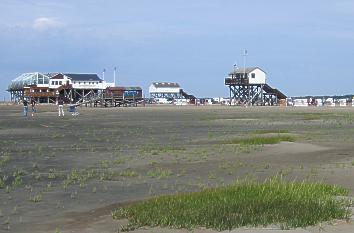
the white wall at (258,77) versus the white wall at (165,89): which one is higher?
the white wall at (258,77)

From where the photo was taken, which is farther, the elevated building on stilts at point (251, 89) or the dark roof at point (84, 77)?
the dark roof at point (84, 77)

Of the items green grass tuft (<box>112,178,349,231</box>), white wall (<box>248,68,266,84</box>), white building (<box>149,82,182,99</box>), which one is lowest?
green grass tuft (<box>112,178,349,231</box>)

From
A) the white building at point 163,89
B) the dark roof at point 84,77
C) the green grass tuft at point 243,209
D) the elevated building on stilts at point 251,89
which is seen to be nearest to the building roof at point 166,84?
the white building at point 163,89

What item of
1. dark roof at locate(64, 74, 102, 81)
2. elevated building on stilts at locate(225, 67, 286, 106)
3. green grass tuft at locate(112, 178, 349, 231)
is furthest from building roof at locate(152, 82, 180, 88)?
green grass tuft at locate(112, 178, 349, 231)

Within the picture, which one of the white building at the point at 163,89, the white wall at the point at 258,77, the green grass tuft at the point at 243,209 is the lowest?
the green grass tuft at the point at 243,209

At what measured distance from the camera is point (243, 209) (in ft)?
31.7

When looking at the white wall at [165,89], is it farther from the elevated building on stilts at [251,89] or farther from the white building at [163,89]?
the elevated building on stilts at [251,89]

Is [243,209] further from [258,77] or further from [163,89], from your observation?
[163,89]

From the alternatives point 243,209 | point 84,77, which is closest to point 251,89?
point 84,77

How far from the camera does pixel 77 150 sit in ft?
78.0

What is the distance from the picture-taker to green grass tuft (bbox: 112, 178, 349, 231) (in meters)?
8.93

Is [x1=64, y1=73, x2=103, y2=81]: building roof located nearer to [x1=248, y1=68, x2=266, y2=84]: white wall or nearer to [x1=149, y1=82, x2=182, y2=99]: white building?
[x1=149, y1=82, x2=182, y2=99]: white building

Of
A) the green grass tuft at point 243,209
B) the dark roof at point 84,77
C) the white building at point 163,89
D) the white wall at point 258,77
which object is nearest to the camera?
the green grass tuft at point 243,209

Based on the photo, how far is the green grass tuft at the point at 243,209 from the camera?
8.93 m
